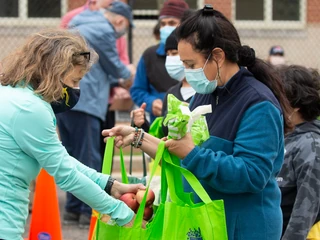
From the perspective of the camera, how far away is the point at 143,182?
4637mm

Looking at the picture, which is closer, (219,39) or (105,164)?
(219,39)

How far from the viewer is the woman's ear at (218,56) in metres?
3.83

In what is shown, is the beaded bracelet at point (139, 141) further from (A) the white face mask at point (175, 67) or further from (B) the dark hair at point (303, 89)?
(A) the white face mask at point (175, 67)

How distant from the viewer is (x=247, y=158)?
12.0 feet

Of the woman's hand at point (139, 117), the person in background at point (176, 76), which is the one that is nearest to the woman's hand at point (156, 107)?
the person in background at point (176, 76)

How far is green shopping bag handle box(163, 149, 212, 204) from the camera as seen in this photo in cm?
370

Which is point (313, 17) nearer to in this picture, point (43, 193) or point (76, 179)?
point (43, 193)

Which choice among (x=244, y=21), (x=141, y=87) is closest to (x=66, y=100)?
(x=141, y=87)

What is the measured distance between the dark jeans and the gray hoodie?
11.3 feet

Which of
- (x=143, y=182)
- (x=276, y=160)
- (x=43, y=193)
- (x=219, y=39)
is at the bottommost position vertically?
(x=43, y=193)

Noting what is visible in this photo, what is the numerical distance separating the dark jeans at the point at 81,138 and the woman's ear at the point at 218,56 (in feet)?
13.4

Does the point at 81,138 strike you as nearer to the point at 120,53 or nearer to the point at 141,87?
the point at 141,87

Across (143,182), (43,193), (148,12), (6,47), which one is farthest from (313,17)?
(143,182)

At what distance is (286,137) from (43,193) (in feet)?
7.02
